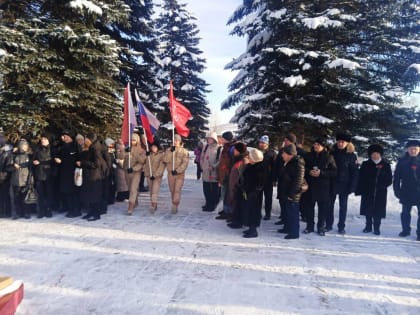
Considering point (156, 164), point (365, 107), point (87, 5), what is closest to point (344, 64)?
point (365, 107)

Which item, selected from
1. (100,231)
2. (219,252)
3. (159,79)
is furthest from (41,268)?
(159,79)

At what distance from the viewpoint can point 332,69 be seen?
34.3ft

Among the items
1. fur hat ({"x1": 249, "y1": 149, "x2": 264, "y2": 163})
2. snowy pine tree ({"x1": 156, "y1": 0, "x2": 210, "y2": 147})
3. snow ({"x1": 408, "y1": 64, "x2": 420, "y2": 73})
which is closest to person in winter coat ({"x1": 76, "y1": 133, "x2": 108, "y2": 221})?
fur hat ({"x1": 249, "y1": 149, "x2": 264, "y2": 163})

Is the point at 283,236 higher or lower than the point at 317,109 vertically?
lower

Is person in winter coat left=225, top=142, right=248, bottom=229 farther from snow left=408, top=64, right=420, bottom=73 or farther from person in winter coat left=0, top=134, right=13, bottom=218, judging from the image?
snow left=408, top=64, right=420, bottom=73

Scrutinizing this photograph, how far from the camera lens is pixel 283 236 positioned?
6.64 m

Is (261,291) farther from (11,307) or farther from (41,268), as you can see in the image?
(41,268)

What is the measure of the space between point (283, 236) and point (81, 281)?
13.3 feet

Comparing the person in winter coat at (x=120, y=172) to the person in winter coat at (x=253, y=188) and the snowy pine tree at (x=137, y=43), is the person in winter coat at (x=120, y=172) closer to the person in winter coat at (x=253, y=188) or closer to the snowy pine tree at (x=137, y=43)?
the person in winter coat at (x=253, y=188)

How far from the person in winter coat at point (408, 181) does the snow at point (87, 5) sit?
9.37m

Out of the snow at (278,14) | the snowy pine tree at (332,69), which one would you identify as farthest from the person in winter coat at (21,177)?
the snow at (278,14)

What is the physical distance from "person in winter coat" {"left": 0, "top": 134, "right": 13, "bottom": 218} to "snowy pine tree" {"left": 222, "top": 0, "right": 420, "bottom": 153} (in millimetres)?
7349

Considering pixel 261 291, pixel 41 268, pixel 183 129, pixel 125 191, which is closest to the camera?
pixel 261 291

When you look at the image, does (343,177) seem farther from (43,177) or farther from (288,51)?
(43,177)
